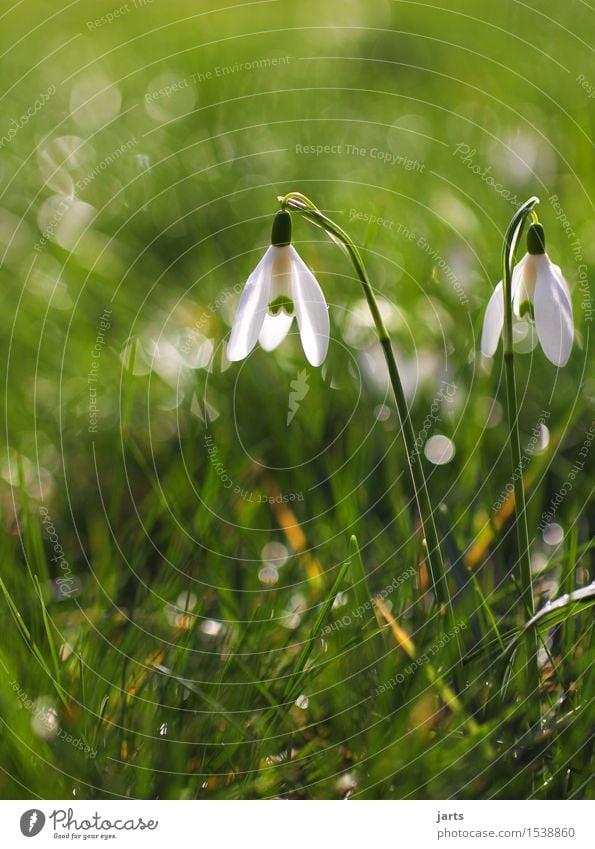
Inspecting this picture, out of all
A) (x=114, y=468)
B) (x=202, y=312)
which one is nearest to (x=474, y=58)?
(x=202, y=312)

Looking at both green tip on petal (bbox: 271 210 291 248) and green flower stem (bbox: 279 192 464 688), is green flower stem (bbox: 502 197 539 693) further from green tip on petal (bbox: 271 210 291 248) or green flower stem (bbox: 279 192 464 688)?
green tip on petal (bbox: 271 210 291 248)

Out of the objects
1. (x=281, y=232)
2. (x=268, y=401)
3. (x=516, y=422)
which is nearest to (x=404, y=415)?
(x=516, y=422)

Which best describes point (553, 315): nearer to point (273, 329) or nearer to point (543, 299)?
point (543, 299)

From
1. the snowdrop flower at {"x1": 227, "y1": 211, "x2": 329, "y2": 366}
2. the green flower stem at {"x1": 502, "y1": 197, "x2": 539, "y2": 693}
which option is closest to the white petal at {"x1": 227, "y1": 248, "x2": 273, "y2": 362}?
the snowdrop flower at {"x1": 227, "y1": 211, "x2": 329, "y2": 366}

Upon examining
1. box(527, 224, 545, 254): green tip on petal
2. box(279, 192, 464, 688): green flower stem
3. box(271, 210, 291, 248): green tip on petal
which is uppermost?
box(271, 210, 291, 248): green tip on petal

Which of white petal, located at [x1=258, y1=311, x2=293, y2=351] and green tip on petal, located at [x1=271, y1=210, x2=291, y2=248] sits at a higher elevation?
green tip on petal, located at [x1=271, y1=210, x2=291, y2=248]
